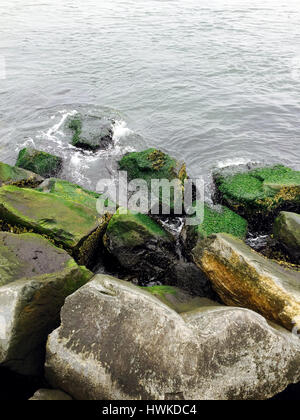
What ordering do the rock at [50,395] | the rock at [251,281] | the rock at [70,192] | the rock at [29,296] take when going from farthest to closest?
the rock at [70,192]
the rock at [251,281]
the rock at [29,296]
the rock at [50,395]

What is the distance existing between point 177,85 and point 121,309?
661 inches

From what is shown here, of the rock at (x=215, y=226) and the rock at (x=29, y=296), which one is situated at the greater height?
the rock at (x=29, y=296)

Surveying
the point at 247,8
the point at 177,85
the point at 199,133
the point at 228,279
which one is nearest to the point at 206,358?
the point at 228,279

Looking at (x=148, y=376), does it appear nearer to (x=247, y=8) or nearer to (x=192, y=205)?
(x=192, y=205)

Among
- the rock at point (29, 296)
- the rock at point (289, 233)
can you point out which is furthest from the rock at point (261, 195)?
the rock at point (29, 296)

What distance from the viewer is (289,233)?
27.1 feet

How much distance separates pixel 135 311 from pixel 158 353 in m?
0.67

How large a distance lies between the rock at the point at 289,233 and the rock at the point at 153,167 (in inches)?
126

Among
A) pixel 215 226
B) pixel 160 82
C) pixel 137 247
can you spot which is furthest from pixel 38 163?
pixel 160 82

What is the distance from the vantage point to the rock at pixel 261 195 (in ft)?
31.2

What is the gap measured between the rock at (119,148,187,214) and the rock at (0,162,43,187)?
309 cm

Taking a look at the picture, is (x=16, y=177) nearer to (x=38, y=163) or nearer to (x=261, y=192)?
(x=38, y=163)

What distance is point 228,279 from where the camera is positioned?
6426mm

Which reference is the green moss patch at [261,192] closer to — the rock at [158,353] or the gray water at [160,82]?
the gray water at [160,82]
